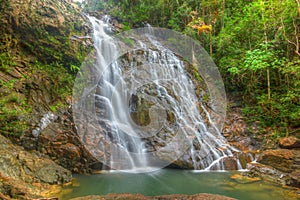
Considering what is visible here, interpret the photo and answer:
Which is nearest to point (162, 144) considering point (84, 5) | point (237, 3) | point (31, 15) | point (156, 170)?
point (156, 170)

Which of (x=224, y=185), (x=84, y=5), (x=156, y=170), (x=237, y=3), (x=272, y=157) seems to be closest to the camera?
(x=224, y=185)

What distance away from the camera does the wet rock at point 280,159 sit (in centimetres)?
555

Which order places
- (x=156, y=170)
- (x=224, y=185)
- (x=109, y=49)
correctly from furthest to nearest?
(x=109, y=49) < (x=156, y=170) < (x=224, y=185)

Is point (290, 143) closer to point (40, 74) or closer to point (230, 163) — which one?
point (230, 163)

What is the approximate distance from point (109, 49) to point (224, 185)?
27.0 ft

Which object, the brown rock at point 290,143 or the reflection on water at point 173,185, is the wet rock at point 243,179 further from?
the brown rock at point 290,143

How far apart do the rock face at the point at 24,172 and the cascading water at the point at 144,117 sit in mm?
1397

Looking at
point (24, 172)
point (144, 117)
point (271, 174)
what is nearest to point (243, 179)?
point (271, 174)

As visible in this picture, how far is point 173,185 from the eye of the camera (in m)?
5.36

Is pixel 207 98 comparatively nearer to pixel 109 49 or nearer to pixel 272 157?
pixel 272 157

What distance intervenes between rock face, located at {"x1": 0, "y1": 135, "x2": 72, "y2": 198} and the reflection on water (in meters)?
0.49

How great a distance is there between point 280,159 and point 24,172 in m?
6.77

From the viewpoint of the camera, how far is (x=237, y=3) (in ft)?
43.0

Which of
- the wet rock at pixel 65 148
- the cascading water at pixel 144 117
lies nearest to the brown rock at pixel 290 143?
the cascading water at pixel 144 117
